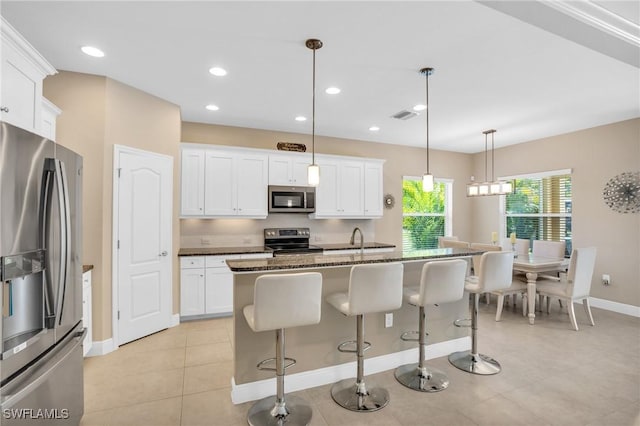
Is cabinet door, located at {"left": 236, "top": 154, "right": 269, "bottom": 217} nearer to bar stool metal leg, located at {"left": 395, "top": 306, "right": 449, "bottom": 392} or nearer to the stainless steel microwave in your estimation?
the stainless steel microwave

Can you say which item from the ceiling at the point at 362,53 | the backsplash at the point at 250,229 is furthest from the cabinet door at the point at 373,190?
the ceiling at the point at 362,53

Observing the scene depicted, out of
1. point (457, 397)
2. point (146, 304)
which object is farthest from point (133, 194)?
point (457, 397)

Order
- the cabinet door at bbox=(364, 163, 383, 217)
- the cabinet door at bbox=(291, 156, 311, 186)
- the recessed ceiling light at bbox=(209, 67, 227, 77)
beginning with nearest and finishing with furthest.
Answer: the recessed ceiling light at bbox=(209, 67, 227, 77), the cabinet door at bbox=(291, 156, 311, 186), the cabinet door at bbox=(364, 163, 383, 217)

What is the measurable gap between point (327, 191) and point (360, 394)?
334cm

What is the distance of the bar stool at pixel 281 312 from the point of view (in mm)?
2014

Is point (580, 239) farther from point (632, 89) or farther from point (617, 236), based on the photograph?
point (632, 89)

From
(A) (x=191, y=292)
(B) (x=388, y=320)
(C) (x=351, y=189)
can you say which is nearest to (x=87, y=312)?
(A) (x=191, y=292)

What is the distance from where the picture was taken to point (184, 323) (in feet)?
13.7

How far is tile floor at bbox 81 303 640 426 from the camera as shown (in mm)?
2229

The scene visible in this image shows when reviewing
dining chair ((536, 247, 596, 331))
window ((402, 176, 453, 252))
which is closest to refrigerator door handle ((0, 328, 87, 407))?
dining chair ((536, 247, 596, 331))

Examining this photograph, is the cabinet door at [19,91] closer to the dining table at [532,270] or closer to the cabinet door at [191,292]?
the cabinet door at [191,292]

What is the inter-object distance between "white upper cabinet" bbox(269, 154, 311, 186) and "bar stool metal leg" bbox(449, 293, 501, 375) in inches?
121

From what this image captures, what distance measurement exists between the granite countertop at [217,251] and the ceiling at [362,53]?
1.92 metres

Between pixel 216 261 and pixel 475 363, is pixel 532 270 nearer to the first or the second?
pixel 475 363
